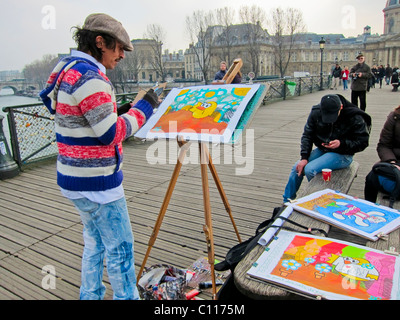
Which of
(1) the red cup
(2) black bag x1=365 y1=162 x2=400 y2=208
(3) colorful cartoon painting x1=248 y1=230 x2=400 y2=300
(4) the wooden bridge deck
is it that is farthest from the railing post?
(2) black bag x1=365 y1=162 x2=400 y2=208

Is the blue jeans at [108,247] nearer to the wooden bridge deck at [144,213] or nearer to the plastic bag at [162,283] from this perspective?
the plastic bag at [162,283]

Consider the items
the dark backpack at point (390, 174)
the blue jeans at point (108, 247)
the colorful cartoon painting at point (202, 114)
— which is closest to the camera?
the blue jeans at point (108, 247)

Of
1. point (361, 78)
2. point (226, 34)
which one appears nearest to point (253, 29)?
point (226, 34)

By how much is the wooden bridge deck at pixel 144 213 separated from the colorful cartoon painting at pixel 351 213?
3.36 ft

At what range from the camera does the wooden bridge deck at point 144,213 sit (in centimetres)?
307

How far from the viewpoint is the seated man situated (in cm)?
351

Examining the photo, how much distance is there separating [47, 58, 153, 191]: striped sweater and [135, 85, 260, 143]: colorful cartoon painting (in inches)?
21.9

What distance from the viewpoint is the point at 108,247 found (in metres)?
2.03

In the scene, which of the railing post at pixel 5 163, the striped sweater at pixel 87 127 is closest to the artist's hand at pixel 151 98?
the striped sweater at pixel 87 127

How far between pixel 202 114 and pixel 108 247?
1.17m

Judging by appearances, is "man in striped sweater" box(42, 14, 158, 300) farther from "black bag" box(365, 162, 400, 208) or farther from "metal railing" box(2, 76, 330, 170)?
"metal railing" box(2, 76, 330, 170)

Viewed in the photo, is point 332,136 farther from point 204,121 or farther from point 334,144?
point 204,121

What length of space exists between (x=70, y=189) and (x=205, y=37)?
52656 millimetres
